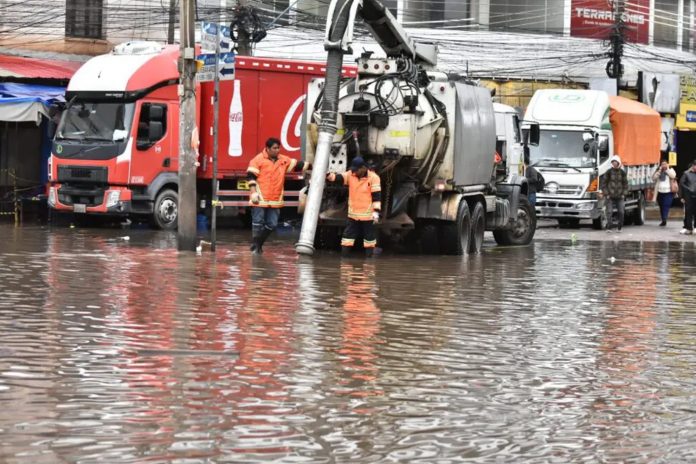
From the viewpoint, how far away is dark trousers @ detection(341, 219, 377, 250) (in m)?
A: 20.8

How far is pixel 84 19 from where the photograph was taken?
36250 millimetres

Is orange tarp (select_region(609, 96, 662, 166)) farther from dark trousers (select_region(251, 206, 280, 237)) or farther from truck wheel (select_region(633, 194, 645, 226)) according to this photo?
dark trousers (select_region(251, 206, 280, 237))

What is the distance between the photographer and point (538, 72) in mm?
46062

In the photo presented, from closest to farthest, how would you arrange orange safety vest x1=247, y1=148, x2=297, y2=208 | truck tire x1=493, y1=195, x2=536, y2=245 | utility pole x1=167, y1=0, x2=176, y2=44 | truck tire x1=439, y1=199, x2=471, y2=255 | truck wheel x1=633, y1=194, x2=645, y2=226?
orange safety vest x1=247, y1=148, x2=297, y2=208
truck tire x1=439, y1=199, x2=471, y2=255
truck tire x1=493, y1=195, x2=536, y2=245
utility pole x1=167, y1=0, x2=176, y2=44
truck wheel x1=633, y1=194, x2=645, y2=226

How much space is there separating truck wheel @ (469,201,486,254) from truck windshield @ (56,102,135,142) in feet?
24.2

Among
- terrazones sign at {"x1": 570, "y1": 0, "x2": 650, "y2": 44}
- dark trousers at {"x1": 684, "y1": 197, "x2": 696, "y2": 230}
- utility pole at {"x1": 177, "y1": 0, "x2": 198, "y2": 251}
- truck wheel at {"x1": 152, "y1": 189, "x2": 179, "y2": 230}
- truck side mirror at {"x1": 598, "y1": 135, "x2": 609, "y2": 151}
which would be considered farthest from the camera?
terrazones sign at {"x1": 570, "y1": 0, "x2": 650, "y2": 44}

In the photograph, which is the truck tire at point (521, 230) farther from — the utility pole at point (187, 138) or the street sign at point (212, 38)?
the street sign at point (212, 38)

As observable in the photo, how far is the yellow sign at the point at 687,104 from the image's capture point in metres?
44.4

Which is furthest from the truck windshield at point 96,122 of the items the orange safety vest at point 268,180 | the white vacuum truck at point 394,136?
the orange safety vest at point 268,180

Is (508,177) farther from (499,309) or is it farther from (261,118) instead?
(499,309)

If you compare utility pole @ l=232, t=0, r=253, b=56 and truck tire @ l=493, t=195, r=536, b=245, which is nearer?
truck tire @ l=493, t=195, r=536, b=245

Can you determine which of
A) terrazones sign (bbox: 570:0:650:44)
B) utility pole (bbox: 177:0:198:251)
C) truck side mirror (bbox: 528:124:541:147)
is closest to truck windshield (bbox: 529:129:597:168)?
truck side mirror (bbox: 528:124:541:147)

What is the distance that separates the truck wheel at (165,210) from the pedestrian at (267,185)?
6839 mm

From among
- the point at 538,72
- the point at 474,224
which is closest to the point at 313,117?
the point at 474,224
